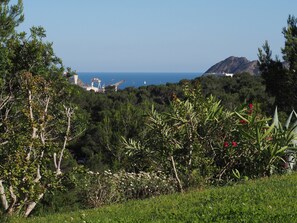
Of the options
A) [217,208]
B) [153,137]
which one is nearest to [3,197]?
[153,137]

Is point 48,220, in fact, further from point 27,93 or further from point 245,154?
point 245,154

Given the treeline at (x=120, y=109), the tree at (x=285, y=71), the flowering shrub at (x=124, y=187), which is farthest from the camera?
the treeline at (x=120, y=109)

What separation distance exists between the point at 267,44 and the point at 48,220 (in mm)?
11620

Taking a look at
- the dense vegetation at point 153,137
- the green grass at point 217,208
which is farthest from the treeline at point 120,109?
the green grass at point 217,208

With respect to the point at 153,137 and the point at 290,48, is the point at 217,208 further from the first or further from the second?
the point at 290,48

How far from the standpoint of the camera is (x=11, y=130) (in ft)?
32.3

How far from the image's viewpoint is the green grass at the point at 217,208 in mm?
6203

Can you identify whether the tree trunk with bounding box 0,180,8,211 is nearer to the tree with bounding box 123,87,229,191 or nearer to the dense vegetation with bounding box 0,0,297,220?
the dense vegetation with bounding box 0,0,297,220

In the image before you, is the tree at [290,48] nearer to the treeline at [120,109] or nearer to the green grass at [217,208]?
the treeline at [120,109]

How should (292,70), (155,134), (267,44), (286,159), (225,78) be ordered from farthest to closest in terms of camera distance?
1. (225,78)
2. (267,44)
3. (292,70)
4. (286,159)
5. (155,134)

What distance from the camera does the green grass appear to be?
6.20 metres

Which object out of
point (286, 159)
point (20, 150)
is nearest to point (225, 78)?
point (286, 159)

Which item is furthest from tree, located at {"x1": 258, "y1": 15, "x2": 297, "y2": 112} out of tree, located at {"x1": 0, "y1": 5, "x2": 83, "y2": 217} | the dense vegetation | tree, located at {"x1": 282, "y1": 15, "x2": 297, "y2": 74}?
tree, located at {"x1": 0, "y1": 5, "x2": 83, "y2": 217}

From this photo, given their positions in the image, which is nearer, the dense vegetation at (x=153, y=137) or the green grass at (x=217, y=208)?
the green grass at (x=217, y=208)
